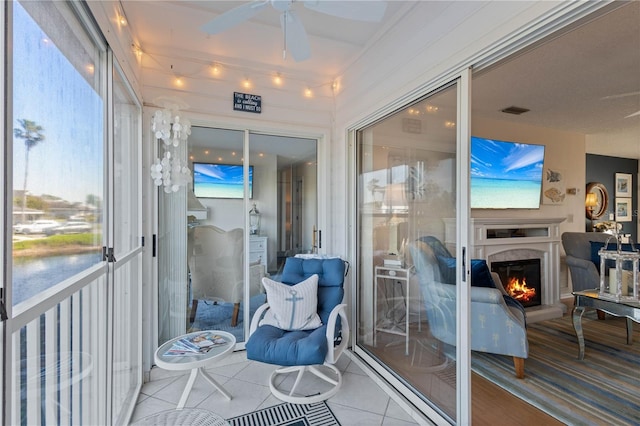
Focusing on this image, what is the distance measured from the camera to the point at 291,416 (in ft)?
6.95

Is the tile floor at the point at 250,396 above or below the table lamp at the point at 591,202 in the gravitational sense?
below

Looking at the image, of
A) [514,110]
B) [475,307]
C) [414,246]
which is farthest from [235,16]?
[514,110]

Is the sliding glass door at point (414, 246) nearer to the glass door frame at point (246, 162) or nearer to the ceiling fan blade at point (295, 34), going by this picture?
the glass door frame at point (246, 162)

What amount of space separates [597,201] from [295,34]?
21.2 ft

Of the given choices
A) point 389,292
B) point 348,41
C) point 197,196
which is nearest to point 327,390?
point 389,292

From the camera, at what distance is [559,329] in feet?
11.8

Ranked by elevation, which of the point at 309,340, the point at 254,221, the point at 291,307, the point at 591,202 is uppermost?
the point at 591,202

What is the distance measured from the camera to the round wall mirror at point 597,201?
557 cm

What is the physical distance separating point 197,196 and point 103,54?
1501 millimetres

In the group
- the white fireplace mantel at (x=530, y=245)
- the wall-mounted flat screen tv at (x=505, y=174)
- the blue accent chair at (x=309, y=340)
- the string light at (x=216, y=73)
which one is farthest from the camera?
the wall-mounted flat screen tv at (x=505, y=174)

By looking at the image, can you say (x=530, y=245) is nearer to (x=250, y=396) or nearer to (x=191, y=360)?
(x=250, y=396)

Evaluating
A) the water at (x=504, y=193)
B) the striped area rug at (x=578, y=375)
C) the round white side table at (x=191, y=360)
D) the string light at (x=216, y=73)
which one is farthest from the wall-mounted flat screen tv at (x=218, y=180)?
the water at (x=504, y=193)

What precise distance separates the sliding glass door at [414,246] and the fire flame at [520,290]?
2.35m

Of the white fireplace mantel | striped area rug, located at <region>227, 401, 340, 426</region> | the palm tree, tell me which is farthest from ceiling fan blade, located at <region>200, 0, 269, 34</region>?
the white fireplace mantel
